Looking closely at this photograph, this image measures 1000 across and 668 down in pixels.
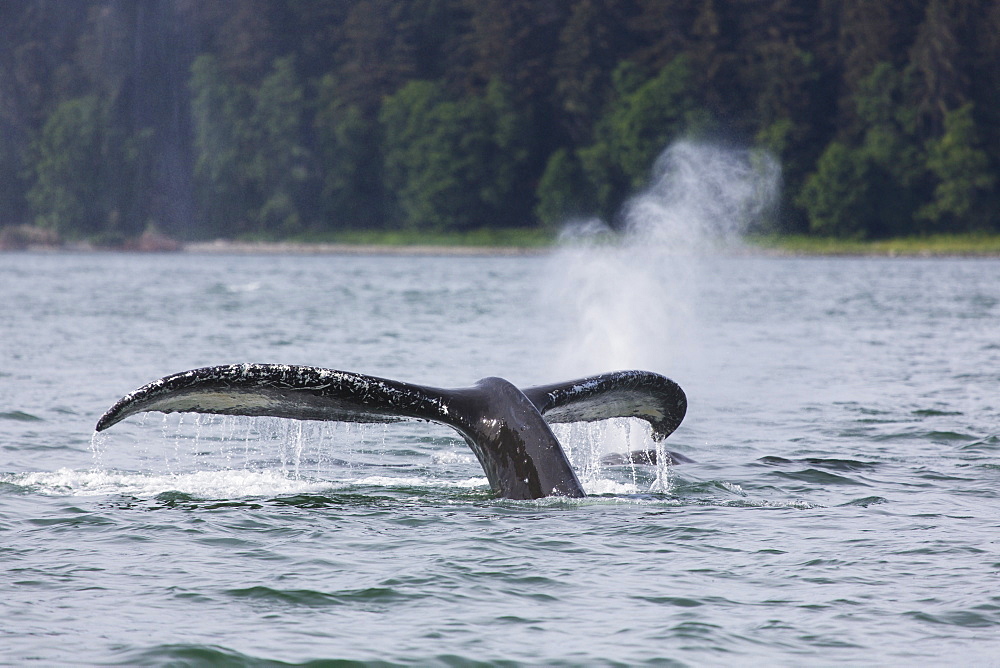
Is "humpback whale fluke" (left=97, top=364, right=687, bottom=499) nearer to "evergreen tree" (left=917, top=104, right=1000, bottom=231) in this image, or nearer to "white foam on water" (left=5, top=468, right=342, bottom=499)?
"white foam on water" (left=5, top=468, right=342, bottom=499)

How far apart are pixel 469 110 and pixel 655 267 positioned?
48959mm

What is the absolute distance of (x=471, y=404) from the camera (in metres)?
7.43

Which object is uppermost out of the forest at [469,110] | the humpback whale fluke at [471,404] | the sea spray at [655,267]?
the forest at [469,110]

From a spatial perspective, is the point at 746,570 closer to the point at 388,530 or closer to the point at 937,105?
the point at 388,530

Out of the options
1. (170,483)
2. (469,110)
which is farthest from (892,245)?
(170,483)

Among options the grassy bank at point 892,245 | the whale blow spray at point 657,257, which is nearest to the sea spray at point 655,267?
the whale blow spray at point 657,257

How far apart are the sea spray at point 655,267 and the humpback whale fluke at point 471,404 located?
940mm

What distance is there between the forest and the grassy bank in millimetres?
1038

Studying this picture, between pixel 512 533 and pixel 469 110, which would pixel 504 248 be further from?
pixel 512 533

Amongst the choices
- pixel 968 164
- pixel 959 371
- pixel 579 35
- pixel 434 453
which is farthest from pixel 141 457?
pixel 579 35

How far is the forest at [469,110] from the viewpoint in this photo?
3282 inches

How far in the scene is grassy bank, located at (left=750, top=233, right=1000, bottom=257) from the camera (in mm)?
78188

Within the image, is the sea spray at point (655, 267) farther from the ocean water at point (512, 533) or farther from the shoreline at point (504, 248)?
the shoreline at point (504, 248)

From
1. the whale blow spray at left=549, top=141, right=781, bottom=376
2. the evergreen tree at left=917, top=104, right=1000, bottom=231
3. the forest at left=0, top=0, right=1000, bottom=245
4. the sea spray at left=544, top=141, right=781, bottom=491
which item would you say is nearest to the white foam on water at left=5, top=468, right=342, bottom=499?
the sea spray at left=544, top=141, right=781, bottom=491
